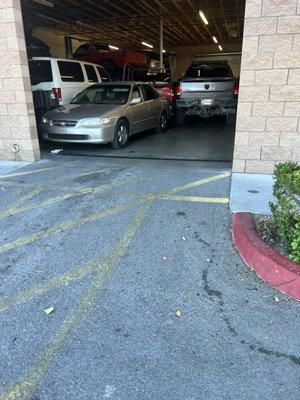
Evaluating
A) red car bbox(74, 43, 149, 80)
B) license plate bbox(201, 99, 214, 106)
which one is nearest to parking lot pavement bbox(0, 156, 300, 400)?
license plate bbox(201, 99, 214, 106)

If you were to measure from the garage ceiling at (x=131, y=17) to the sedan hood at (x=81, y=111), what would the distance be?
6798 mm

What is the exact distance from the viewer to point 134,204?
469 cm

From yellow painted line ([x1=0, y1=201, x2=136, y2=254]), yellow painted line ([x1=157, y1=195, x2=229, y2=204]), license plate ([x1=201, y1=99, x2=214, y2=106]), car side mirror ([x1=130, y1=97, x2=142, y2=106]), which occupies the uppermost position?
car side mirror ([x1=130, y1=97, x2=142, y2=106])

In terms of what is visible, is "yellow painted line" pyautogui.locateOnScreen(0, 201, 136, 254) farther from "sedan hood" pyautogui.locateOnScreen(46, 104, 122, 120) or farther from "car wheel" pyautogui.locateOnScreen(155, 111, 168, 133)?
"car wheel" pyautogui.locateOnScreen(155, 111, 168, 133)

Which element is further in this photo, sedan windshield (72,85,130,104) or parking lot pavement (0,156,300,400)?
sedan windshield (72,85,130,104)

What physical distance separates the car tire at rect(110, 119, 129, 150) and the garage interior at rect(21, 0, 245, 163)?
0.49 ft

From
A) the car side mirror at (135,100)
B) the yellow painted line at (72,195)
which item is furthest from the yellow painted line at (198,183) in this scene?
the car side mirror at (135,100)

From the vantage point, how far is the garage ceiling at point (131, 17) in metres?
15.7

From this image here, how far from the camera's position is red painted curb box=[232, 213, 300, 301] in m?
2.84

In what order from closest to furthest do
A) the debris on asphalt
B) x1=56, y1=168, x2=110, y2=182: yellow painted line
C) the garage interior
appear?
the debris on asphalt < x1=56, y1=168, x2=110, y2=182: yellow painted line < the garage interior

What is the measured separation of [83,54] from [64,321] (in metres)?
16.1

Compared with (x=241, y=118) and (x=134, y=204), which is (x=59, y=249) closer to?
(x=134, y=204)

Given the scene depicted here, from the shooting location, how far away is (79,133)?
758 cm

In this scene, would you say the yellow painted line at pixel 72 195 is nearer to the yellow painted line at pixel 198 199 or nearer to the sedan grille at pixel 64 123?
the yellow painted line at pixel 198 199
